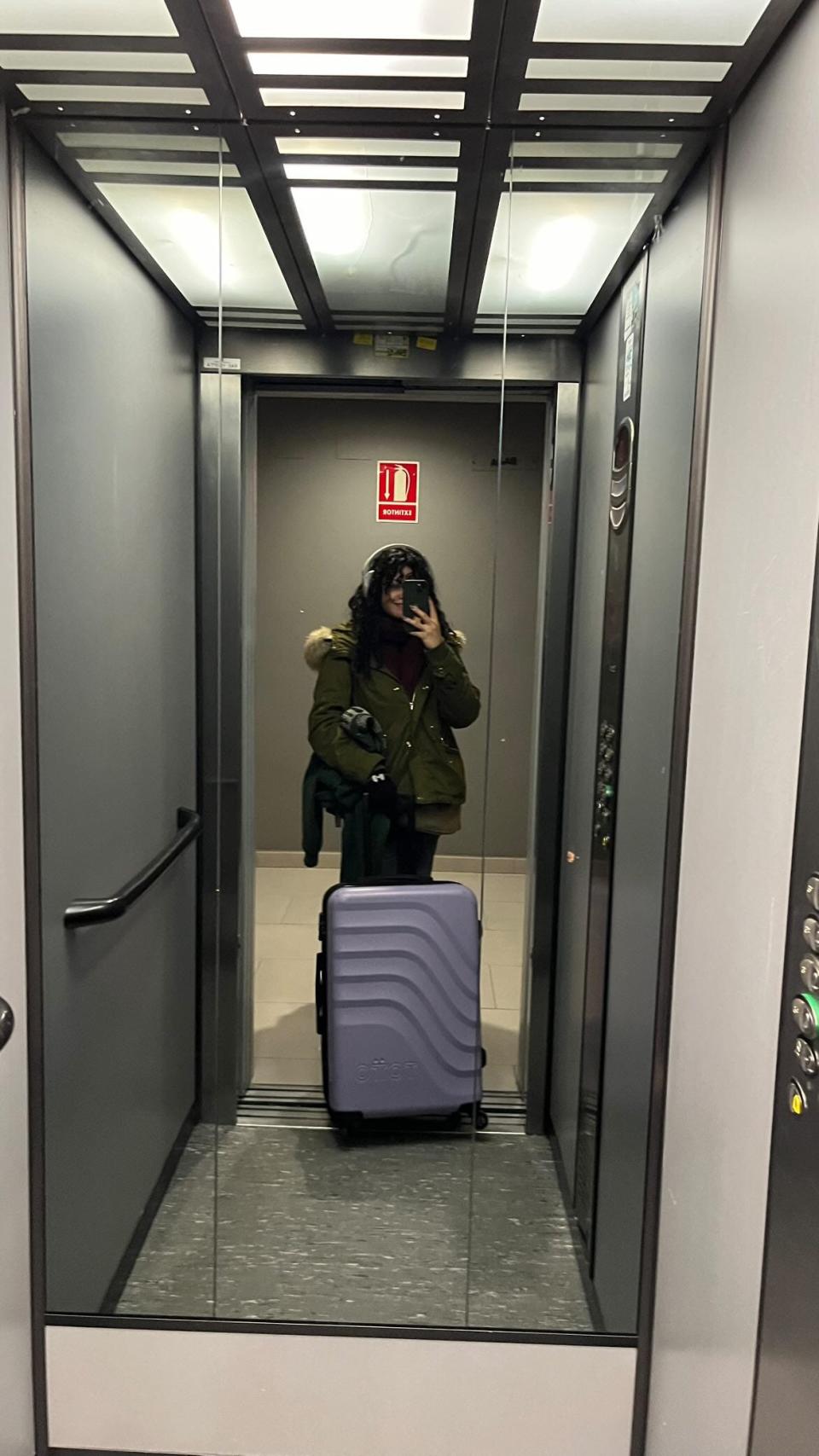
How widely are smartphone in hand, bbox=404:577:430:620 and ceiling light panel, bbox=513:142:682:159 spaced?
84cm

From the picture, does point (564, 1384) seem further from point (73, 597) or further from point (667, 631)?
point (73, 597)

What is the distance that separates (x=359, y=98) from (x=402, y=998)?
5.90 ft

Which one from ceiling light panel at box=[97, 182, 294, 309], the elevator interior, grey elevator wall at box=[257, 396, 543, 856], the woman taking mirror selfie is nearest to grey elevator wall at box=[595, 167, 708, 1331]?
the elevator interior

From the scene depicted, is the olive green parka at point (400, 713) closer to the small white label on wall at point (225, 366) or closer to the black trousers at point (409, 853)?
the black trousers at point (409, 853)

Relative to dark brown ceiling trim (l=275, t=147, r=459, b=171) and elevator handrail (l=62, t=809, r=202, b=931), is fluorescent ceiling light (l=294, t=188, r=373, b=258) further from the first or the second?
elevator handrail (l=62, t=809, r=202, b=931)

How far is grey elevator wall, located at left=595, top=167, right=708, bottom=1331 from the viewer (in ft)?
5.40

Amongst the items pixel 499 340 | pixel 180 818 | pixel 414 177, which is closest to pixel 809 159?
pixel 414 177

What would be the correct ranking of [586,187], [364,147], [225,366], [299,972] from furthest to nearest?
[299,972], [225,366], [586,187], [364,147]

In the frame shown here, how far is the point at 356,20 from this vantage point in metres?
1.24

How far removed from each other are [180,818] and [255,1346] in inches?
43.4

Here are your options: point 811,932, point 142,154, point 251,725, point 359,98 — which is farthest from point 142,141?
point 811,932

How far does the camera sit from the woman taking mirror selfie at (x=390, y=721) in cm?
209

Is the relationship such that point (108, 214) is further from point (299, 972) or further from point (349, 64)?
point (299, 972)

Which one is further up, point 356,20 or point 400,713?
point 356,20
